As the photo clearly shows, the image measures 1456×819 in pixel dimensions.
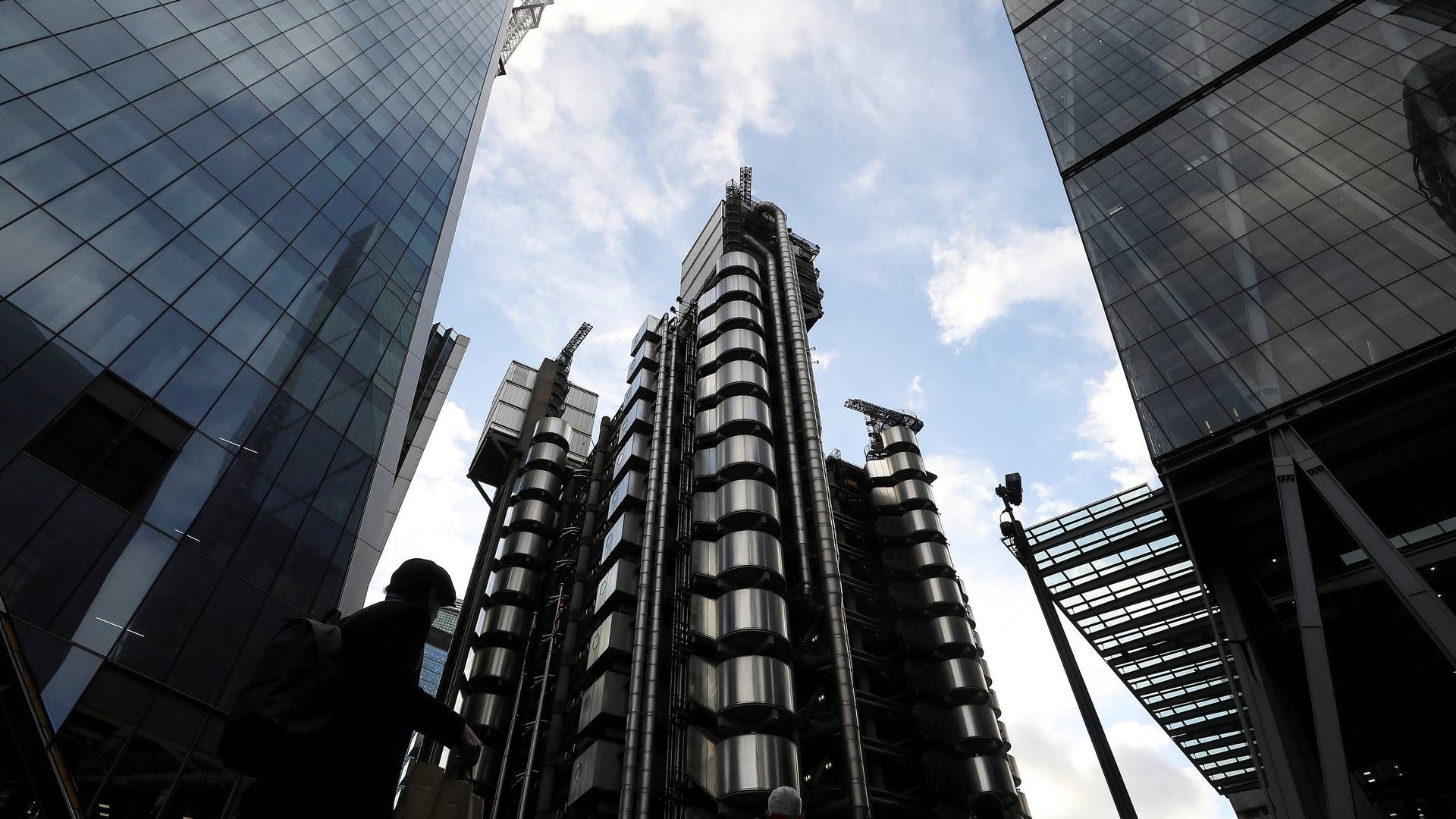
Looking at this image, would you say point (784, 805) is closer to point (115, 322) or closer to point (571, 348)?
point (115, 322)

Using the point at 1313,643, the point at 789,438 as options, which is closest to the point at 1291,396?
the point at 1313,643

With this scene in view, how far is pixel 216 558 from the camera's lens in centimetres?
1923

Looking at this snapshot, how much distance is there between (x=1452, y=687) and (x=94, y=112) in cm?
4902

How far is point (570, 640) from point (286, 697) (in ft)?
141

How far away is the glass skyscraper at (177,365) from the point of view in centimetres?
1614

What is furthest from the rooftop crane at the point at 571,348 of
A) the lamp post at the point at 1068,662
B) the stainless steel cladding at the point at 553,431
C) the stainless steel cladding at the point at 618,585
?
the lamp post at the point at 1068,662

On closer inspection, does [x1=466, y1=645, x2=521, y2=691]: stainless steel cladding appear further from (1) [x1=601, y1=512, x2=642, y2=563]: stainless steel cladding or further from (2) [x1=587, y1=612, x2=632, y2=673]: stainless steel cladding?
(1) [x1=601, y1=512, x2=642, y2=563]: stainless steel cladding

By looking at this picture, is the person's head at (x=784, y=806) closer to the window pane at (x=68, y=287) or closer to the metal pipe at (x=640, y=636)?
the window pane at (x=68, y=287)

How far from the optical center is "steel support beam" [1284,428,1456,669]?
1862cm

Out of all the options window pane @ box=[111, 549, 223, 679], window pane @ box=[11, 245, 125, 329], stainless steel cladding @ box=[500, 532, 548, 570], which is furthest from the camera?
stainless steel cladding @ box=[500, 532, 548, 570]

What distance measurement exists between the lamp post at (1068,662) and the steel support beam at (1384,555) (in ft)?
31.8

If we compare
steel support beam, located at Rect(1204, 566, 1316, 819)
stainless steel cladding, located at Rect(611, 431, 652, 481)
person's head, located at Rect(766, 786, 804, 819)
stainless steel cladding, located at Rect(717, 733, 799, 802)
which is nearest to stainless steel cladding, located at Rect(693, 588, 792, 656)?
stainless steel cladding, located at Rect(717, 733, 799, 802)

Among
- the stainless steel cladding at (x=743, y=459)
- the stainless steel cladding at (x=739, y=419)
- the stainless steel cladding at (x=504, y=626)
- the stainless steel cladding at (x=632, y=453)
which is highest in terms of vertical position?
the stainless steel cladding at (x=632, y=453)

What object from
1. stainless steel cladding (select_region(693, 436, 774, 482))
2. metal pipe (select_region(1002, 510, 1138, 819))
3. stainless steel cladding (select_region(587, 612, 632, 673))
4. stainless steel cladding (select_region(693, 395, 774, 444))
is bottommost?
metal pipe (select_region(1002, 510, 1138, 819))
